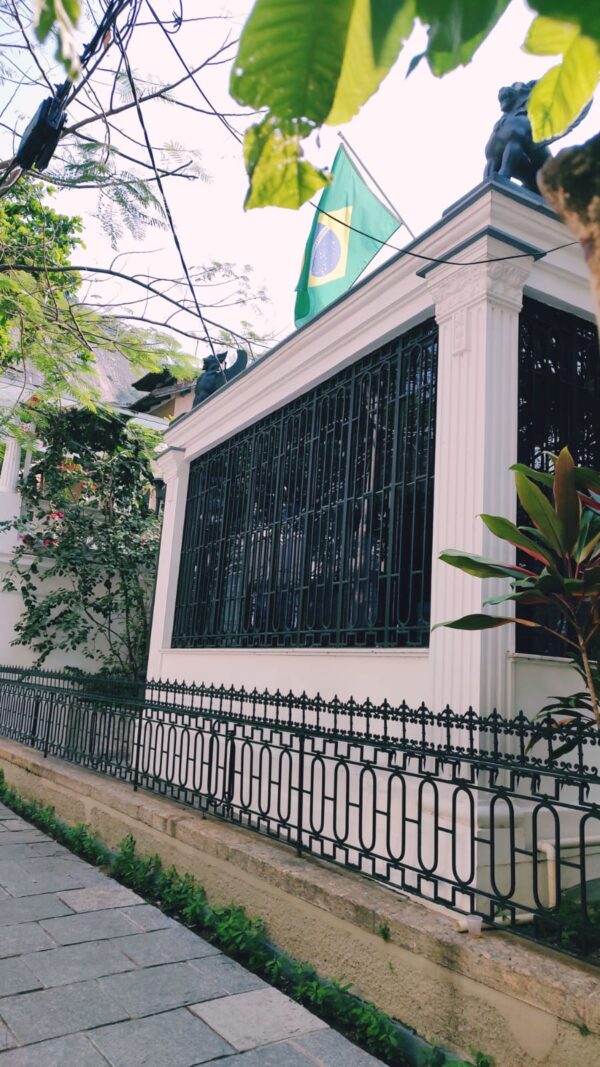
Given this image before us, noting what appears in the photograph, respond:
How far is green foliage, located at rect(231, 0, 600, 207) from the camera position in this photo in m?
0.81

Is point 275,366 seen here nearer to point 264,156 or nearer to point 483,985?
point 483,985

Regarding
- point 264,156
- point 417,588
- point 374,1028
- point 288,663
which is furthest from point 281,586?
point 264,156

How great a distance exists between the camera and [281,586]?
655 cm

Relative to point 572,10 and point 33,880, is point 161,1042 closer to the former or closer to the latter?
point 33,880

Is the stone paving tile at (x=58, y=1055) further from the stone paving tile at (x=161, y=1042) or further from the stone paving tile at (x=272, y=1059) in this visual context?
the stone paving tile at (x=272, y=1059)

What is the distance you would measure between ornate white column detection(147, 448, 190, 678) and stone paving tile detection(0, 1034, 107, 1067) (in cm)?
562

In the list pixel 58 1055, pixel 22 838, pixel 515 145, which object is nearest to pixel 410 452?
pixel 515 145

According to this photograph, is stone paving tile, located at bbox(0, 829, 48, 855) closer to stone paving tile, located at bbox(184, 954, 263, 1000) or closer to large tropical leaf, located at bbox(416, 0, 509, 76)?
stone paving tile, located at bbox(184, 954, 263, 1000)

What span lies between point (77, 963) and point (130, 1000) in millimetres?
518

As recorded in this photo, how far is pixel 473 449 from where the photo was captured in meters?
4.35

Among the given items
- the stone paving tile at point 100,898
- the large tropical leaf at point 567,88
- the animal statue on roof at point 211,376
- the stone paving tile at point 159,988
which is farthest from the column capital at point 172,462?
the large tropical leaf at point 567,88

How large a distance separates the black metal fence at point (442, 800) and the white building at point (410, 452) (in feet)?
1.22

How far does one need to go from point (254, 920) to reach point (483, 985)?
163 cm

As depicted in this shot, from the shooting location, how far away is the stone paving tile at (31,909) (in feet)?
13.9
